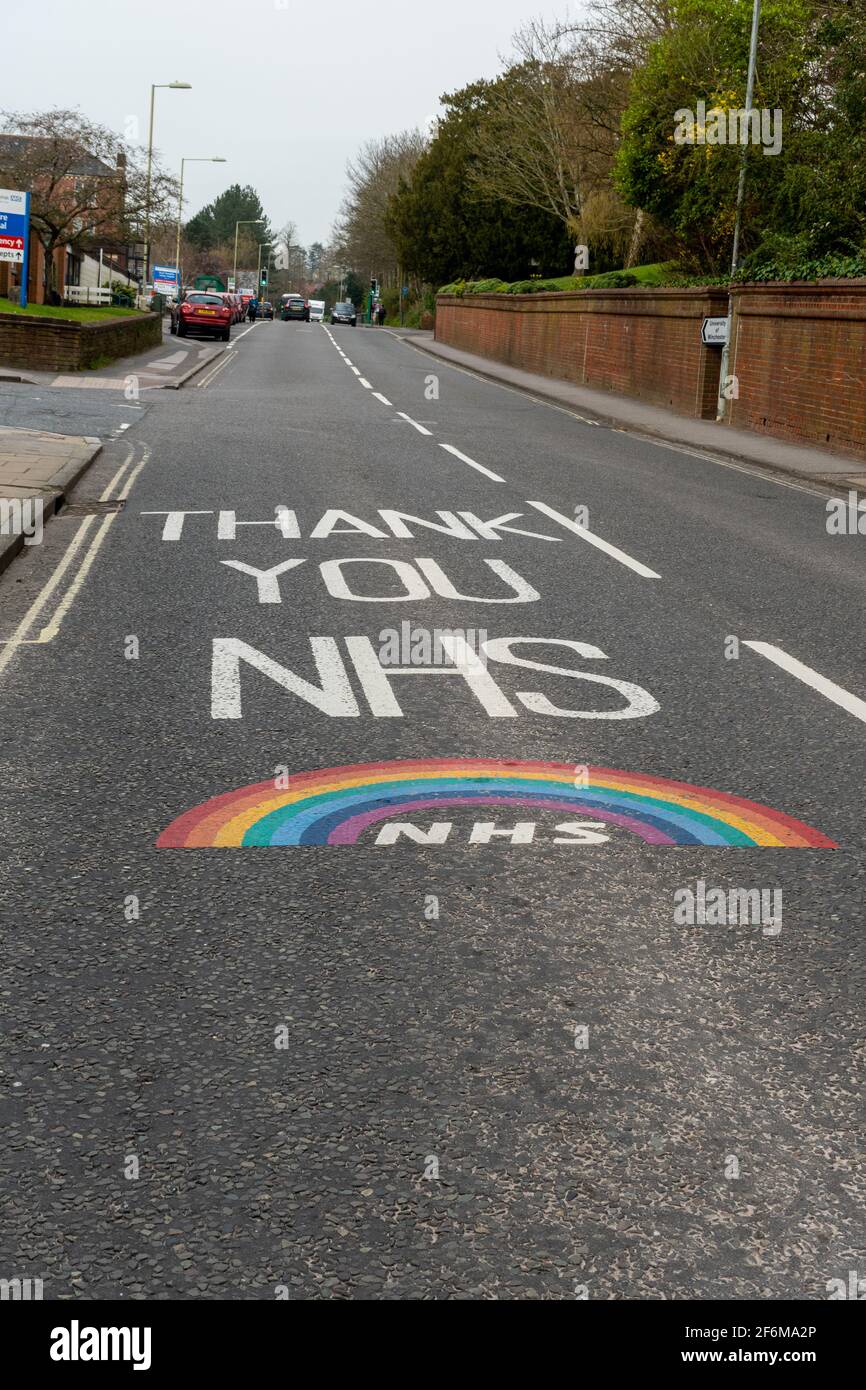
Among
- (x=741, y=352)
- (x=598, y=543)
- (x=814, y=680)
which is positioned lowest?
(x=814, y=680)

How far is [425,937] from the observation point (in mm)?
4723

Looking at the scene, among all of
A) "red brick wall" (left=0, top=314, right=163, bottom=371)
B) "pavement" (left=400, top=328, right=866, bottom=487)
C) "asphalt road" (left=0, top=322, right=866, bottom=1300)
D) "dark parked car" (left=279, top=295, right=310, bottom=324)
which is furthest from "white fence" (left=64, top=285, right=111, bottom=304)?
"asphalt road" (left=0, top=322, right=866, bottom=1300)

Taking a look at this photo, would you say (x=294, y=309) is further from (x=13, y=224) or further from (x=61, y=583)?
(x=61, y=583)

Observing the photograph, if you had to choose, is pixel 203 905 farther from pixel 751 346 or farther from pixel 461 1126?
pixel 751 346

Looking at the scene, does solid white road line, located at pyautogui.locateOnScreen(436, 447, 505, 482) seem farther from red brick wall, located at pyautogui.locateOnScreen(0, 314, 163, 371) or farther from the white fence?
the white fence

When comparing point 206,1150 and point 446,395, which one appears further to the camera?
point 446,395

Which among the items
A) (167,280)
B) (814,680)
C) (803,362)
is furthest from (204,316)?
(814,680)

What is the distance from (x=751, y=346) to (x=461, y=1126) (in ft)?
79.2

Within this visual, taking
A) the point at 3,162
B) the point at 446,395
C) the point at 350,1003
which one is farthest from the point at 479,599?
the point at 3,162

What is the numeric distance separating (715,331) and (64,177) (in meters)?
32.4

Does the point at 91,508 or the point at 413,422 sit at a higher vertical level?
the point at 413,422

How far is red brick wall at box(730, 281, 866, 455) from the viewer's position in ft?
70.2
